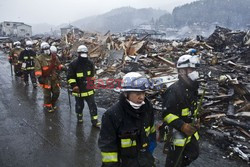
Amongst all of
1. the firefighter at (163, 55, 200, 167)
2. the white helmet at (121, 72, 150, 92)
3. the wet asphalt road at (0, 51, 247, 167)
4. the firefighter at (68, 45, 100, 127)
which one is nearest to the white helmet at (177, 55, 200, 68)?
the firefighter at (163, 55, 200, 167)

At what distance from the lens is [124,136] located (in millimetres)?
2555

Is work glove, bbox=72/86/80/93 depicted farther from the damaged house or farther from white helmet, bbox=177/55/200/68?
the damaged house

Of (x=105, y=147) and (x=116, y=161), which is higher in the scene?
(x=105, y=147)

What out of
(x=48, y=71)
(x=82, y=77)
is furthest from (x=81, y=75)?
(x=48, y=71)

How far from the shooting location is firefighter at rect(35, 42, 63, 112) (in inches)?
275

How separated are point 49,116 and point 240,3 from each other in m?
115

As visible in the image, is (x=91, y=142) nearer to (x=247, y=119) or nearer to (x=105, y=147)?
(x=105, y=147)

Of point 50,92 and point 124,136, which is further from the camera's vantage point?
point 50,92

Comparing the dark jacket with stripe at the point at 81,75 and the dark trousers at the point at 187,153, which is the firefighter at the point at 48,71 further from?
the dark trousers at the point at 187,153

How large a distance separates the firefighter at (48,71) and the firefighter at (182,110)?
15.6 feet

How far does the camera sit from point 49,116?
682 centimetres

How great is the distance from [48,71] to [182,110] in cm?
502

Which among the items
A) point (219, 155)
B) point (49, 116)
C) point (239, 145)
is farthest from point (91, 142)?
point (239, 145)

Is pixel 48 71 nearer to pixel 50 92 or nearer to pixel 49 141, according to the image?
pixel 50 92
